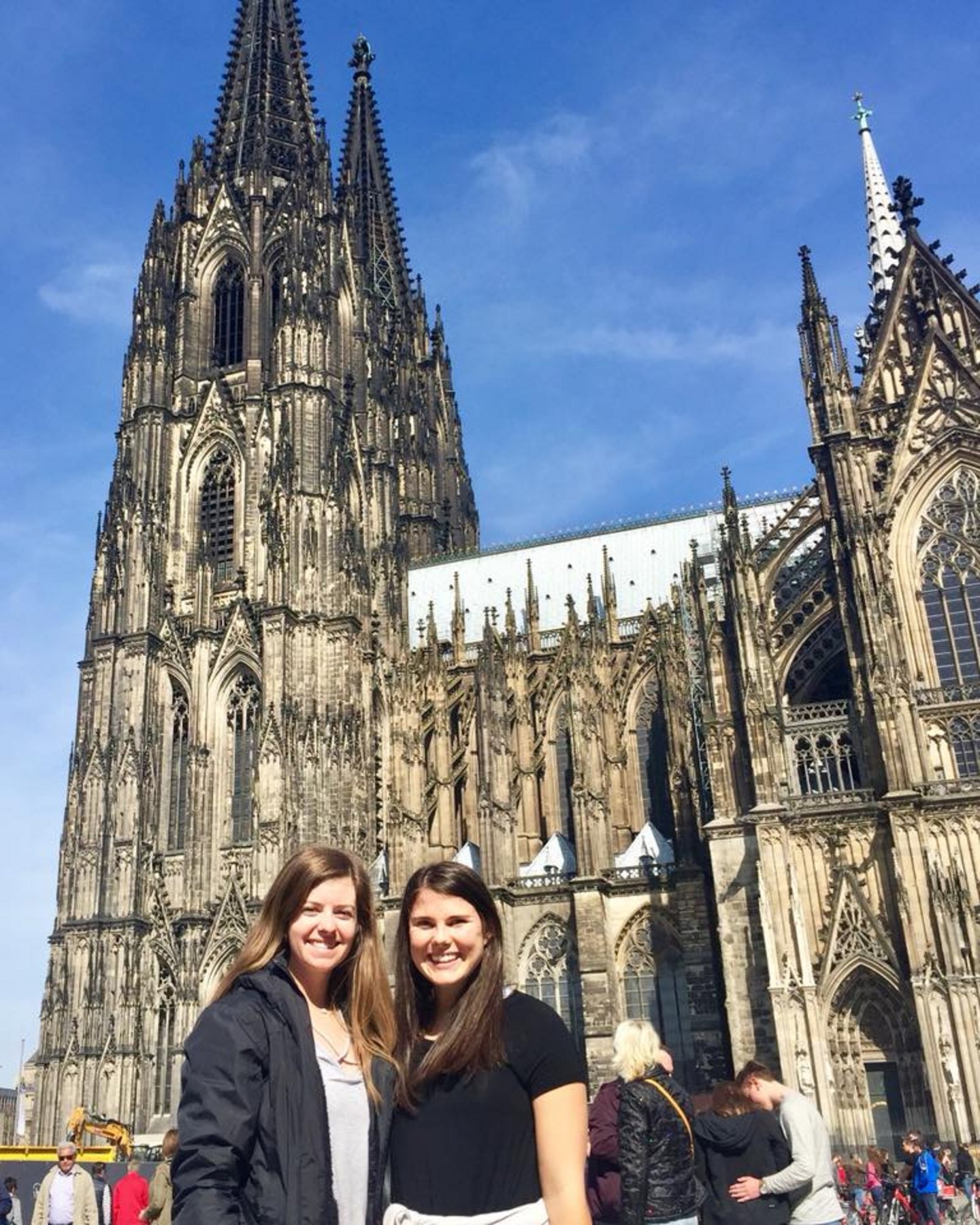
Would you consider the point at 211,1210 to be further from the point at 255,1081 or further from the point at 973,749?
the point at 973,749

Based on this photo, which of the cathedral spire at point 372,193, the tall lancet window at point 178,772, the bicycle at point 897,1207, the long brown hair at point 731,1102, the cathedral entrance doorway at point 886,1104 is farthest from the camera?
the cathedral spire at point 372,193

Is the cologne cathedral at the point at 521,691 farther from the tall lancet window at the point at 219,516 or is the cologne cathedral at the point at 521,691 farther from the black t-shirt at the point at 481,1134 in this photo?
the black t-shirt at the point at 481,1134

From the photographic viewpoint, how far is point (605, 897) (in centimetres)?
3148

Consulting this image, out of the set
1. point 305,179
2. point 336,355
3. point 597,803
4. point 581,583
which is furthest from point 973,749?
point 305,179

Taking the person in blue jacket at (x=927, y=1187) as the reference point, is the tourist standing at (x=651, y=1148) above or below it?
above

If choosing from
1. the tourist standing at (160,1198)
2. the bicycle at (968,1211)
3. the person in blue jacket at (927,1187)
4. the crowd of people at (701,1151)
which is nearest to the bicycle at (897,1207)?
the bicycle at (968,1211)

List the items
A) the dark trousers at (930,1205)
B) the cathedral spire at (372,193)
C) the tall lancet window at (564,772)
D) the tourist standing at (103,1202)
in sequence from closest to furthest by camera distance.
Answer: the tourist standing at (103,1202), the dark trousers at (930,1205), the tall lancet window at (564,772), the cathedral spire at (372,193)

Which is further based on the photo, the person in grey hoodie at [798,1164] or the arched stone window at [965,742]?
the arched stone window at [965,742]

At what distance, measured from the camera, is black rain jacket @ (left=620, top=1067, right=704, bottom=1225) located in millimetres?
5199

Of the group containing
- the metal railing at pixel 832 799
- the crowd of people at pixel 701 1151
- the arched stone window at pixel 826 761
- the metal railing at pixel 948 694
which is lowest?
the crowd of people at pixel 701 1151

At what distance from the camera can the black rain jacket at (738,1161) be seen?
6.21m

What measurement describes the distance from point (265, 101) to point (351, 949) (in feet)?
160

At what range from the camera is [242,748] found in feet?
123

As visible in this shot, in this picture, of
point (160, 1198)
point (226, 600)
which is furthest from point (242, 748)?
point (160, 1198)
